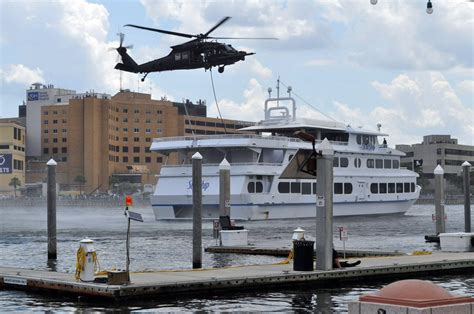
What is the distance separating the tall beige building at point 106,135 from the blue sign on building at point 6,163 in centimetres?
473

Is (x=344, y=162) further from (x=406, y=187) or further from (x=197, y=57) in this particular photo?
(x=197, y=57)

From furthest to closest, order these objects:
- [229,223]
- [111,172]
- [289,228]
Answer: [111,172] → [289,228] → [229,223]

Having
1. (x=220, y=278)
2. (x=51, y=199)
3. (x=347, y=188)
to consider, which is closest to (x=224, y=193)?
(x=51, y=199)

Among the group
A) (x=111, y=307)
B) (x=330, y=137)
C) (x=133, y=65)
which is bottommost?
(x=111, y=307)

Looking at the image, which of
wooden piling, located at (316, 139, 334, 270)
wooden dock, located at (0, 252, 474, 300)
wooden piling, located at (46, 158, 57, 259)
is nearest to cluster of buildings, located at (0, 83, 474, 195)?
wooden piling, located at (46, 158, 57, 259)

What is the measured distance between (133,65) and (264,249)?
116ft

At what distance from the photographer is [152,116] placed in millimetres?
190875

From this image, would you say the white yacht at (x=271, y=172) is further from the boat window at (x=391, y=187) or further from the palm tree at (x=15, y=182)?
the palm tree at (x=15, y=182)

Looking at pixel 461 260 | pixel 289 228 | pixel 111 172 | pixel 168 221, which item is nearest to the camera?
pixel 461 260

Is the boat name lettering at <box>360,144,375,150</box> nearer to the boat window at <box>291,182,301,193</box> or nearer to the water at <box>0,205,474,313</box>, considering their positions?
the water at <box>0,205,474,313</box>

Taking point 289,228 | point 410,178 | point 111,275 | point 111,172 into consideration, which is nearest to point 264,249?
point 111,275

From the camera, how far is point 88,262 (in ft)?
58.8

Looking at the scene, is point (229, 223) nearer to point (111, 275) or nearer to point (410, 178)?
point (111, 275)

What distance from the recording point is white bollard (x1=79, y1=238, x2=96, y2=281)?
1789cm
